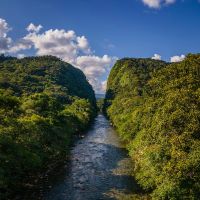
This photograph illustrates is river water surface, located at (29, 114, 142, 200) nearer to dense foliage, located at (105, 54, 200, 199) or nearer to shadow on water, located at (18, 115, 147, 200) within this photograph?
shadow on water, located at (18, 115, 147, 200)

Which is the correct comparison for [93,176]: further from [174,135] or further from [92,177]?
[174,135]

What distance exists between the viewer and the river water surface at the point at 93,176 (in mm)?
52906

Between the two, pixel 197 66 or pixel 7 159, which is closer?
pixel 7 159

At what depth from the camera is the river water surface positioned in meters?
52.9

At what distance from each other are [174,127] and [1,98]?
35.4m

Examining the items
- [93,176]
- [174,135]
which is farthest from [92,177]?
[174,135]

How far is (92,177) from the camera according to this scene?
204 feet

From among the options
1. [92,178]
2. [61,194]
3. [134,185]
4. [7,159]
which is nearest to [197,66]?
[134,185]

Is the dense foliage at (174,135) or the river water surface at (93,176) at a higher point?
the dense foliage at (174,135)

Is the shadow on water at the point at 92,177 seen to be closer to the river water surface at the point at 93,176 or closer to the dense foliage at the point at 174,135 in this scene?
the river water surface at the point at 93,176

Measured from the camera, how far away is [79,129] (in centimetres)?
12050

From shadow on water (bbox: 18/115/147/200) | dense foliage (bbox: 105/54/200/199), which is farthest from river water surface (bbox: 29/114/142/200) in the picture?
dense foliage (bbox: 105/54/200/199)

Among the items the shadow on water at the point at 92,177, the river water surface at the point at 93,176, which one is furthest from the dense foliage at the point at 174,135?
the river water surface at the point at 93,176

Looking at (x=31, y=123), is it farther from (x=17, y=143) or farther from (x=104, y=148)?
(x=104, y=148)
